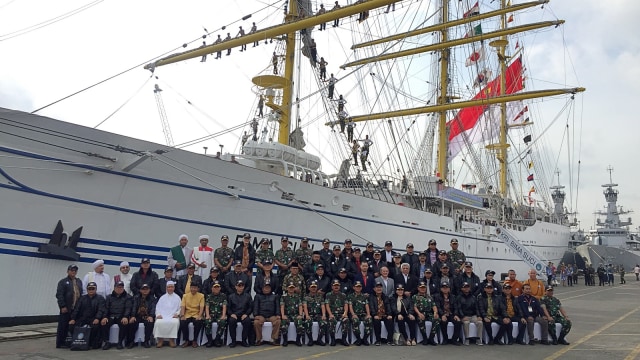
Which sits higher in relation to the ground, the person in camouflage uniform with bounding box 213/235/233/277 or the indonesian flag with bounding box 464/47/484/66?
the indonesian flag with bounding box 464/47/484/66

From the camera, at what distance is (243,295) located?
7.44m

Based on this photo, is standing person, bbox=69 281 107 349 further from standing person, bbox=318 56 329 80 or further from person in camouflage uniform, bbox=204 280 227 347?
standing person, bbox=318 56 329 80

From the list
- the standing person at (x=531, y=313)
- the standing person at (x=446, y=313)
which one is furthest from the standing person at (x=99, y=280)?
the standing person at (x=531, y=313)

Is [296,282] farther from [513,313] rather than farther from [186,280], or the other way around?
[513,313]

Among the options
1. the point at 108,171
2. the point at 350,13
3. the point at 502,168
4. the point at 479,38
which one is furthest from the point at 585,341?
the point at 502,168

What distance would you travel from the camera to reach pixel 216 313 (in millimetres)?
7258

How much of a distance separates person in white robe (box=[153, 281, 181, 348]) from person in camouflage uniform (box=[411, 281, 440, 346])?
3.74 m

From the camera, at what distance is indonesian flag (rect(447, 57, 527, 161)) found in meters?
31.8

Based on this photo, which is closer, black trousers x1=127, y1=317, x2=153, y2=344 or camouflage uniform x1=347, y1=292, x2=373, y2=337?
black trousers x1=127, y1=317, x2=153, y2=344

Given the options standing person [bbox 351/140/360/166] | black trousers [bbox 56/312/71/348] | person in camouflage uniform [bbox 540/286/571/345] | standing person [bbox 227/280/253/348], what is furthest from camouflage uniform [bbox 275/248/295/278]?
standing person [bbox 351/140/360/166]

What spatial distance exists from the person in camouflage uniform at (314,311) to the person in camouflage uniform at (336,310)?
0.10 meters

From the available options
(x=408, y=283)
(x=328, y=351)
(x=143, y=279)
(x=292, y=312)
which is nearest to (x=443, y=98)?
(x=408, y=283)

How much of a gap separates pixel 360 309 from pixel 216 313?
2276 millimetres

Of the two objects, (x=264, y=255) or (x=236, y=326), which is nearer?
(x=236, y=326)
